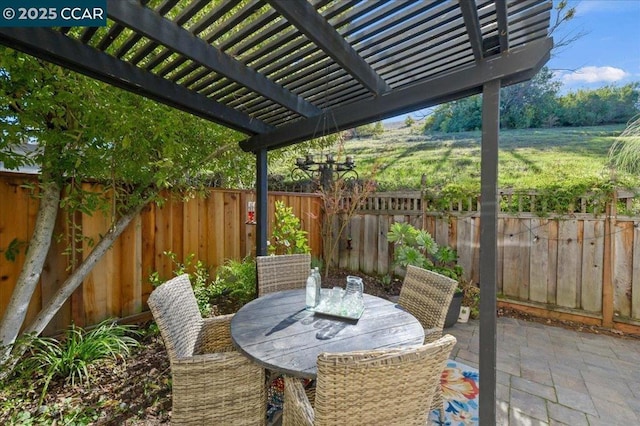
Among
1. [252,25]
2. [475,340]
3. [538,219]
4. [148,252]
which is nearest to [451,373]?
[475,340]

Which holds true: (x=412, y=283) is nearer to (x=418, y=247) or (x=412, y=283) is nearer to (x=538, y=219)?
(x=418, y=247)

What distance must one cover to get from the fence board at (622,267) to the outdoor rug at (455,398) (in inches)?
79.9

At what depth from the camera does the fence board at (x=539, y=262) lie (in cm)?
347

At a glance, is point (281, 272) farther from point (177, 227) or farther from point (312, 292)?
point (177, 227)

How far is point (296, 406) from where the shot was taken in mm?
1225

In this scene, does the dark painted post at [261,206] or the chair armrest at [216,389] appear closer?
the chair armrest at [216,389]

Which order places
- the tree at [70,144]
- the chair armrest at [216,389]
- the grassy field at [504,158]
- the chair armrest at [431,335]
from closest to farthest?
the chair armrest at [216,389], the chair armrest at [431,335], the tree at [70,144], the grassy field at [504,158]

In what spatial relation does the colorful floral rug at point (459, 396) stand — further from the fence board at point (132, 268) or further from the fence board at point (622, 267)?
the fence board at point (132, 268)

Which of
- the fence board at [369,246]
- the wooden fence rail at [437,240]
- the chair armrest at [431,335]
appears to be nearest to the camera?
the chair armrest at [431,335]

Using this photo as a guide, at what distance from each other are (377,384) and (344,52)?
164cm

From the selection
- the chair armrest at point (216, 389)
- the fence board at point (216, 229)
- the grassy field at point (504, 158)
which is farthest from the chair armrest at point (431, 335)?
the fence board at point (216, 229)

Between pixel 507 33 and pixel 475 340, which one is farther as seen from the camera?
pixel 475 340

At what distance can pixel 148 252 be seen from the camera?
3133 mm

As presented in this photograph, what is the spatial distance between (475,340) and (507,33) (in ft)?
9.17
